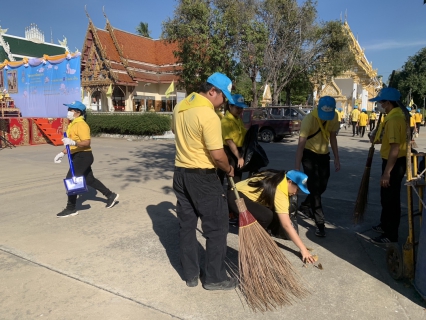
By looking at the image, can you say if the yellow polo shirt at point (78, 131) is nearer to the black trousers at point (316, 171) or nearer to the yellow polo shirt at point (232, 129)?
the yellow polo shirt at point (232, 129)

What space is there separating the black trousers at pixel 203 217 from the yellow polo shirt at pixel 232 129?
163 cm

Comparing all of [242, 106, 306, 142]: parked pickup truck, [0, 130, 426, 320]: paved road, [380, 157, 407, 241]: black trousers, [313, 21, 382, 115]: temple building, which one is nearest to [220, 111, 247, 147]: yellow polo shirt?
[0, 130, 426, 320]: paved road

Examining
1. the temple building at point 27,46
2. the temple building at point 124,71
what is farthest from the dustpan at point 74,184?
the temple building at point 27,46

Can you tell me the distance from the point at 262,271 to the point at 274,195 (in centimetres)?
73

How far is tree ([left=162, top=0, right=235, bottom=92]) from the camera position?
17.7m

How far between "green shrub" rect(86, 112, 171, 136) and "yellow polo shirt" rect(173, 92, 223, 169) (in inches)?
561

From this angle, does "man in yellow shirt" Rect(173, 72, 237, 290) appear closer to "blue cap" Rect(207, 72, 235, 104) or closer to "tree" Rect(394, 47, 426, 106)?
"blue cap" Rect(207, 72, 235, 104)

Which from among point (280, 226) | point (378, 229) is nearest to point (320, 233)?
point (280, 226)

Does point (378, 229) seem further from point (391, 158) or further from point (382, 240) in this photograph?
point (391, 158)

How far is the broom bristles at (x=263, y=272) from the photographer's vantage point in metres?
2.89

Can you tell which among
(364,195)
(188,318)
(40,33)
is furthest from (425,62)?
(188,318)

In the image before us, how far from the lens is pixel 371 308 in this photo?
274 centimetres

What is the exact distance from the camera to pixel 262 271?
2.98 m

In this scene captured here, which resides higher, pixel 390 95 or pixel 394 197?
pixel 390 95
